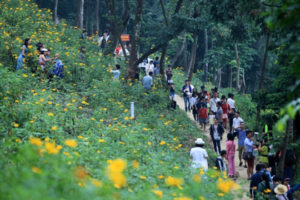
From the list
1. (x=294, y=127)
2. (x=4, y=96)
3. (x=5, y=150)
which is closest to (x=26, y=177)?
(x=5, y=150)

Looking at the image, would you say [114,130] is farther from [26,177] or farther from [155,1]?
[155,1]

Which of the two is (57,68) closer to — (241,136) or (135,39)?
(135,39)

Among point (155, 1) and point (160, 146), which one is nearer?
point (160, 146)

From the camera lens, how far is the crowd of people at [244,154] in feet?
30.9

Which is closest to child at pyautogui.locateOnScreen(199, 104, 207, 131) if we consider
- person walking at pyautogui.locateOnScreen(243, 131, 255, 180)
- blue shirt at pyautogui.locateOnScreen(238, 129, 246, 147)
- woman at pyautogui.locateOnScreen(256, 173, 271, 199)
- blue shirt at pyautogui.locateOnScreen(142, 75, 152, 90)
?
blue shirt at pyautogui.locateOnScreen(142, 75, 152, 90)

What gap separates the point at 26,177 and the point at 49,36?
1418 centimetres

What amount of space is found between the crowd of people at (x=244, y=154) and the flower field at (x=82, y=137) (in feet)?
2.18

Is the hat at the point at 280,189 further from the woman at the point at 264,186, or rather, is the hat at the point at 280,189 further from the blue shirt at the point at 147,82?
the blue shirt at the point at 147,82

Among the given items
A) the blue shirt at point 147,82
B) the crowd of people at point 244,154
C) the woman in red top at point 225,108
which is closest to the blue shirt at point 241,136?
the crowd of people at point 244,154

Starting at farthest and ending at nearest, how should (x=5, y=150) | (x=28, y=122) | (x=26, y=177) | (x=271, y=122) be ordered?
(x=271, y=122), (x=28, y=122), (x=5, y=150), (x=26, y=177)

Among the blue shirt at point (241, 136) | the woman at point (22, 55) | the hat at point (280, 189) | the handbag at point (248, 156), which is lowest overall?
the handbag at point (248, 156)

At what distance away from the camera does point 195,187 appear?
5.22 meters

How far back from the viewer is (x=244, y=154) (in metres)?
13.1

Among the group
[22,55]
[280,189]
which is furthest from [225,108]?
[280,189]
